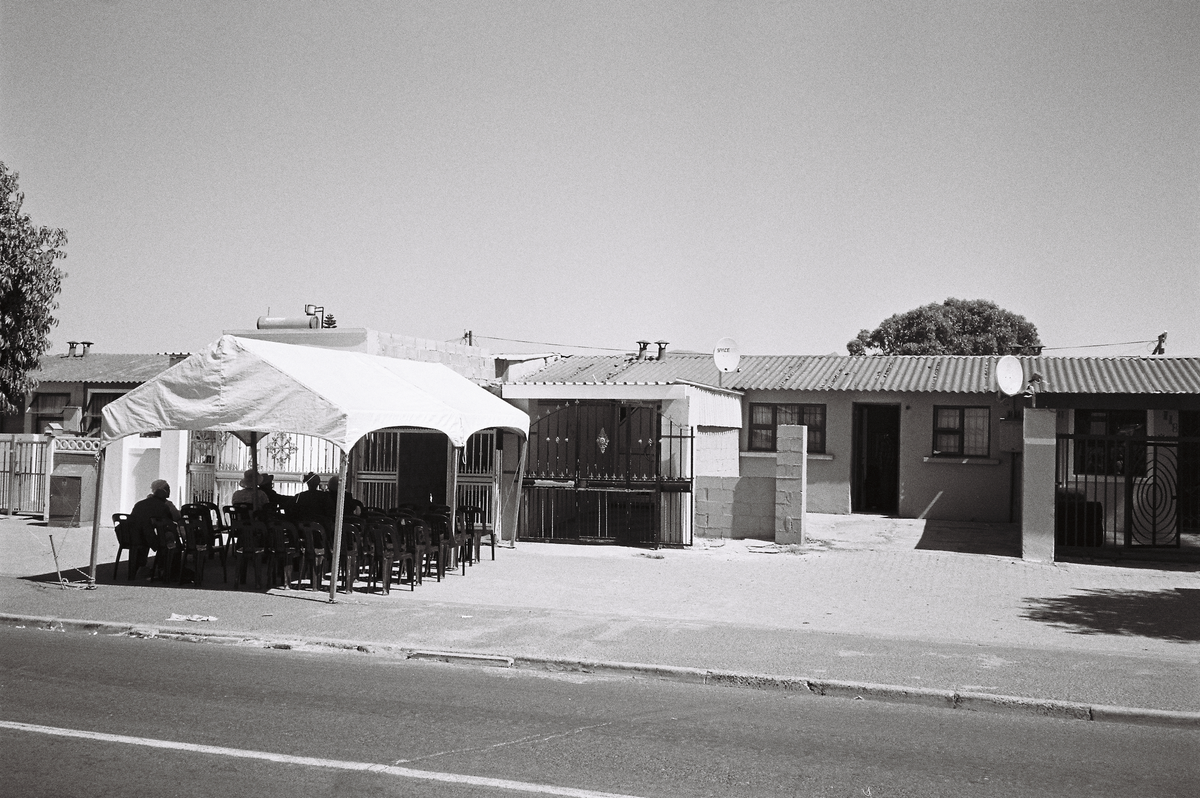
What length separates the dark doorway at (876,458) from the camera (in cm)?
2586

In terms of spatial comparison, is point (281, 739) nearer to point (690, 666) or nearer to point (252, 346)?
point (690, 666)

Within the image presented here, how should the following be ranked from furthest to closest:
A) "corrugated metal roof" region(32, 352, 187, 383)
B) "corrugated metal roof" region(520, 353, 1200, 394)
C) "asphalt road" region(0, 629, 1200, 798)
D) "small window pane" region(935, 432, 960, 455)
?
1. "corrugated metal roof" region(32, 352, 187, 383)
2. "small window pane" region(935, 432, 960, 455)
3. "corrugated metal roof" region(520, 353, 1200, 394)
4. "asphalt road" region(0, 629, 1200, 798)

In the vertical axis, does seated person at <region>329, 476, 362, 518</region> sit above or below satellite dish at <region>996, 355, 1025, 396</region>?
below

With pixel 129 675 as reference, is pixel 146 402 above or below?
above

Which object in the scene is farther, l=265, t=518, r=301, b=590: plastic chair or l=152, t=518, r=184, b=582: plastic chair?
l=152, t=518, r=184, b=582: plastic chair

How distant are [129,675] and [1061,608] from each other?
33.3 feet

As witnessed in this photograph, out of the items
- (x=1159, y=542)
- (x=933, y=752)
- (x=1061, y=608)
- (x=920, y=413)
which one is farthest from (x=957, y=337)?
(x=933, y=752)

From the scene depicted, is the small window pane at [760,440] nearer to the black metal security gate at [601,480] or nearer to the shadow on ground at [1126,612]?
the black metal security gate at [601,480]

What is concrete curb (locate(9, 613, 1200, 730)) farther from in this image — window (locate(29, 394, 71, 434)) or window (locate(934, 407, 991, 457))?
window (locate(29, 394, 71, 434))

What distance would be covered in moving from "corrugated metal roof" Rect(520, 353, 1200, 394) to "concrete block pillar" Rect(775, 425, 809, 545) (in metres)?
5.06

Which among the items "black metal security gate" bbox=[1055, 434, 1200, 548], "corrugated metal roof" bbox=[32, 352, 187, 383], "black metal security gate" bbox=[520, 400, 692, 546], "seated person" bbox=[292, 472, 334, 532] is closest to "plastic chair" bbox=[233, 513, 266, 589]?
"seated person" bbox=[292, 472, 334, 532]

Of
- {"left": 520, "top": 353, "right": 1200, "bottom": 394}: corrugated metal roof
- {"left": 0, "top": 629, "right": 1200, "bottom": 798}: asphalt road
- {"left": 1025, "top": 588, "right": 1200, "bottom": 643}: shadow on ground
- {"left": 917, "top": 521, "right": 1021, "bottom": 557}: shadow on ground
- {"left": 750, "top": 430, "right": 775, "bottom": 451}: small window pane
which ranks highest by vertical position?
{"left": 520, "top": 353, "right": 1200, "bottom": 394}: corrugated metal roof

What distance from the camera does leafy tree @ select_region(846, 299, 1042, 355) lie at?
47.4 m

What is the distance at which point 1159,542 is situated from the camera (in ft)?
56.2
